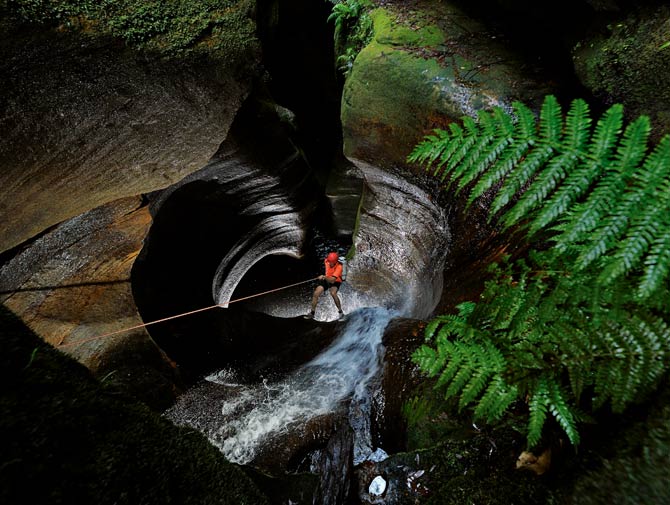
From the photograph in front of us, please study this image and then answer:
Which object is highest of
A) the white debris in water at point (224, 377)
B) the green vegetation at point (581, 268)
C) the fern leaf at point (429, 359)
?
the green vegetation at point (581, 268)

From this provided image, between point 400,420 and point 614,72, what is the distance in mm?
3407

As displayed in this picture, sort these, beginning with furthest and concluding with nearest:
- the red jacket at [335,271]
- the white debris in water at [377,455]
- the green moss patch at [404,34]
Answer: the red jacket at [335,271] → the green moss patch at [404,34] → the white debris in water at [377,455]

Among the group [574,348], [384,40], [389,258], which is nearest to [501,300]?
[574,348]

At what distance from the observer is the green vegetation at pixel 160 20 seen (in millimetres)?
3594

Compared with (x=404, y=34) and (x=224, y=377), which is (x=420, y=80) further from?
(x=224, y=377)

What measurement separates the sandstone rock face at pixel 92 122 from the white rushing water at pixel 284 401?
10.9 feet

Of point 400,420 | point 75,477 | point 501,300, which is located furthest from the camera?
point 400,420

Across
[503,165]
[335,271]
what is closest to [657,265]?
[503,165]

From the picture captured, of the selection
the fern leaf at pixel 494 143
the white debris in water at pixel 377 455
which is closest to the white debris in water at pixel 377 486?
the white debris in water at pixel 377 455

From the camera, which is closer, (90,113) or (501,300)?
(501,300)

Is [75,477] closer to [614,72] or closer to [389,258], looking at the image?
[614,72]

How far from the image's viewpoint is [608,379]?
1.23m

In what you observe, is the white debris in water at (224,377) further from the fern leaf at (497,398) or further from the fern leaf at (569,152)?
the fern leaf at (569,152)

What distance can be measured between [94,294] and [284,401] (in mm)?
3129
